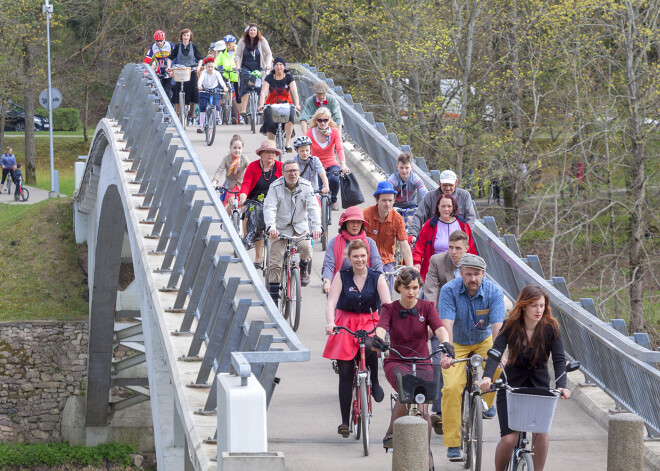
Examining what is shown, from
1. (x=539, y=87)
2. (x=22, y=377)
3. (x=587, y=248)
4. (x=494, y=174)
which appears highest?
(x=539, y=87)

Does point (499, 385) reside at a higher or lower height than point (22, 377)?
higher

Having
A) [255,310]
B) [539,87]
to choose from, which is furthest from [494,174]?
[255,310]

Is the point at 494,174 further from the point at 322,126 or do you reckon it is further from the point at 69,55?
the point at 69,55

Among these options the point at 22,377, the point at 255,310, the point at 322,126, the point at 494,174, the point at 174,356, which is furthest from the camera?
the point at 22,377

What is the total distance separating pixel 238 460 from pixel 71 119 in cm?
4926

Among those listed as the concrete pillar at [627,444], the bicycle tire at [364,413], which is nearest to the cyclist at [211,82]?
the bicycle tire at [364,413]

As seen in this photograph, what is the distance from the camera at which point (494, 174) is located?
28.7 m

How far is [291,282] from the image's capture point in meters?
11.2

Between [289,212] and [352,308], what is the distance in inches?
111

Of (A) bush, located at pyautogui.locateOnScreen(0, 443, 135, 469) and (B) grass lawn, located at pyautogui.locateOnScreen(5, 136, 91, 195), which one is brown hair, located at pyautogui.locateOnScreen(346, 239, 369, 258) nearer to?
(A) bush, located at pyautogui.locateOnScreen(0, 443, 135, 469)

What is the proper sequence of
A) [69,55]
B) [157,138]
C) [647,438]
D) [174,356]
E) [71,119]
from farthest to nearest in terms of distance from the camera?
[71,119], [69,55], [157,138], [174,356], [647,438]

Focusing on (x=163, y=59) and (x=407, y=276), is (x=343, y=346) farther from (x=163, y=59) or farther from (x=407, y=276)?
(x=163, y=59)

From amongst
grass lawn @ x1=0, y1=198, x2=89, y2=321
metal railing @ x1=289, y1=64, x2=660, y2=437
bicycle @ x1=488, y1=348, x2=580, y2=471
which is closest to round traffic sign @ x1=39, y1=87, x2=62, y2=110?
grass lawn @ x1=0, y1=198, x2=89, y2=321

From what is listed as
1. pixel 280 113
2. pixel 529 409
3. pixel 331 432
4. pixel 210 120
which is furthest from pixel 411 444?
pixel 210 120
